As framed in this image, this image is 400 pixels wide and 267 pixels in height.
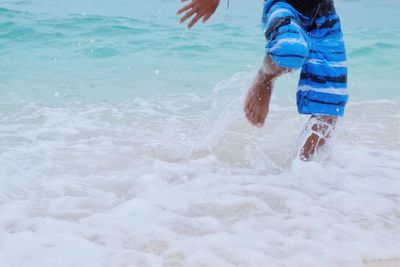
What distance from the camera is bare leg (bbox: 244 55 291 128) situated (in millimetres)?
2766

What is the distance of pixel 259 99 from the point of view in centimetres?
289

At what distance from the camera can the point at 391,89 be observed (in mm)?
6211

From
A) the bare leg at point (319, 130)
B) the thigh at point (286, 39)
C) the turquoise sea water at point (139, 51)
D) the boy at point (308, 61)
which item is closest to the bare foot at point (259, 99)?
the boy at point (308, 61)

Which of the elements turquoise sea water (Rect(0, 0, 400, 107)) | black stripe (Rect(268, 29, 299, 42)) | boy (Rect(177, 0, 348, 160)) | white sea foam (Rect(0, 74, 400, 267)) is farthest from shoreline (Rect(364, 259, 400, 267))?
turquoise sea water (Rect(0, 0, 400, 107))

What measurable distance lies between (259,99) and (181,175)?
22.6 inches

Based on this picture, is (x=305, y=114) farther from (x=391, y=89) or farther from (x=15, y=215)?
(x=391, y=89)

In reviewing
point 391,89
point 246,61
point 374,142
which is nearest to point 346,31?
point 246,61

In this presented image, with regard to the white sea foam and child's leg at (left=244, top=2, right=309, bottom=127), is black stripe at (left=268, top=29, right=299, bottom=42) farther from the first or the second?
the white sea foam

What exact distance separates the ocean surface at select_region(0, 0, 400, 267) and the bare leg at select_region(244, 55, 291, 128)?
327 millimetres

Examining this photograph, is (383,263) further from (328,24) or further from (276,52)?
(328,24)

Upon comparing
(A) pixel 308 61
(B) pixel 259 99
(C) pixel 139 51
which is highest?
(A) pixel 308 61

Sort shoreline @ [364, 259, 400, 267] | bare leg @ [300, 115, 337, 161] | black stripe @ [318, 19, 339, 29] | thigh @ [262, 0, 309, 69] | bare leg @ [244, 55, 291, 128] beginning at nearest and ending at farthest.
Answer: shoreline @ [364, 259, 400, 267]
thigh @ [262, 0, 309, 69]
bare leg @ [244, 55, 291, 128]
black stripe @ [318, 19, 339, 29]
bare leg @ [300, 115, 337, 161]

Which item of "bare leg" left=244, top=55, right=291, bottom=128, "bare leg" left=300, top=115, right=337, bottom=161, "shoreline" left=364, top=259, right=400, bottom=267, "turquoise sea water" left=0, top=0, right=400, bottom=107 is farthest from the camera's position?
"turquoise sea water" left=0, top=0, right=400, bottom=107

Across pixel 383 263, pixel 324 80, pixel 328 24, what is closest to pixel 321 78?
pixel 324 80
